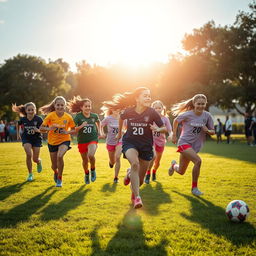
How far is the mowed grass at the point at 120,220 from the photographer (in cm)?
396

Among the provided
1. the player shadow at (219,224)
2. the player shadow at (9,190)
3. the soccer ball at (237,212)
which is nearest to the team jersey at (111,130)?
the player shadow at (9,190)

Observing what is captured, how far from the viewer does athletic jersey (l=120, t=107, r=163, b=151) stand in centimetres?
607

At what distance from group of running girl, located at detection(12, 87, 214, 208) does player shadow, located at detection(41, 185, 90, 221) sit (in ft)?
3.68

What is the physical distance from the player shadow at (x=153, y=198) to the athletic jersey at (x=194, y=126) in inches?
53.3

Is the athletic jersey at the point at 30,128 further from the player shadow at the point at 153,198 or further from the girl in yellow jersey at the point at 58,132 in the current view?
the player shadow at the point at 153,198

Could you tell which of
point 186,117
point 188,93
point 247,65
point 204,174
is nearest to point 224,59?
point 247,65

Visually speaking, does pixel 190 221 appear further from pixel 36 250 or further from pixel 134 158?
pixel 36 250

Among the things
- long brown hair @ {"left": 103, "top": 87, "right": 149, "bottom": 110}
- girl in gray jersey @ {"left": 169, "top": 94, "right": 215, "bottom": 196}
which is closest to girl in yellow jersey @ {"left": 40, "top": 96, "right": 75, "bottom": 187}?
long brown hair @ {"left": 103, "top": 87, "right": 149, "bottom": 110}

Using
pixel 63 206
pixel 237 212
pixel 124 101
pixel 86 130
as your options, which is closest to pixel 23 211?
pixel 63 206

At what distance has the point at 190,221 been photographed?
5023 mm

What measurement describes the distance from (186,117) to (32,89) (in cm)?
5163

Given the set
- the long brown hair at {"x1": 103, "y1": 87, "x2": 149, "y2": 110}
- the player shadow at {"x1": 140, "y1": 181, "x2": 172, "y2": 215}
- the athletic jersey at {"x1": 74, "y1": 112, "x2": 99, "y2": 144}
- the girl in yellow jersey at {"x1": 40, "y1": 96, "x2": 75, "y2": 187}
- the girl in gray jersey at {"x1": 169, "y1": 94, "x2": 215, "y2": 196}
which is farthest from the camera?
the athletic jersey at {"x1": 74, "y1": 112, "x2": 99, "y2": 144}

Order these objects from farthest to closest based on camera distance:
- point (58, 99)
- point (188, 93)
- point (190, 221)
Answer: point (188, 93), point (58, 99), point (190, 221)

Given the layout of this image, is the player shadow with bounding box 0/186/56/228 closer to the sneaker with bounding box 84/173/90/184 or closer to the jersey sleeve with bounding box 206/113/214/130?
the sneaker with bounding box 84/173/90/184
